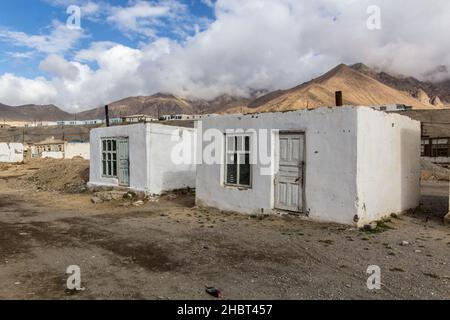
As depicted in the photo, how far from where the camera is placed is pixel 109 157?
50.5 ft

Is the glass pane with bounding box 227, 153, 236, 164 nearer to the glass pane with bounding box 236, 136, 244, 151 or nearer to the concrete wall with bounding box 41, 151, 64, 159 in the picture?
the glass pane with bounding box 236, 136, 244, 151

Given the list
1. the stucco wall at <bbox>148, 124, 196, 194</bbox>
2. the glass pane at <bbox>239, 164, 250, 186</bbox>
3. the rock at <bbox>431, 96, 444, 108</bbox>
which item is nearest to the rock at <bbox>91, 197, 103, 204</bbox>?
the stucco wall at <bbox>148, 124, 196, 194</bbox>

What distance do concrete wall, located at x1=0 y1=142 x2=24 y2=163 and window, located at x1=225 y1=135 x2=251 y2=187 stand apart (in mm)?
33743

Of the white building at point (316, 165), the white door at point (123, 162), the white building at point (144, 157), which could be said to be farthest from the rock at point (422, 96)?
the white door at point (123, 162)

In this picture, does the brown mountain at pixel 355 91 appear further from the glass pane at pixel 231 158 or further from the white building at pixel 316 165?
the glass pane at pixel 231 158

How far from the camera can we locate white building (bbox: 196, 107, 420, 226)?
8.28 m

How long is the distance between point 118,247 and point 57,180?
47.7 ft

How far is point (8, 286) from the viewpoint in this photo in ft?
16.1

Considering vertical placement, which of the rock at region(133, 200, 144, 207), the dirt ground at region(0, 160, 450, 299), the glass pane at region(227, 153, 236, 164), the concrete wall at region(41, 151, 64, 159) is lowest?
the dirt ground at region(0, 160, 450, 299)

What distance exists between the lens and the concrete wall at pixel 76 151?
133ft

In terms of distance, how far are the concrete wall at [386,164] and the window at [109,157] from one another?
10.2 meters

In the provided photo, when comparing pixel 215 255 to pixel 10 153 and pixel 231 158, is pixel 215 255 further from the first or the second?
pixel 10 153

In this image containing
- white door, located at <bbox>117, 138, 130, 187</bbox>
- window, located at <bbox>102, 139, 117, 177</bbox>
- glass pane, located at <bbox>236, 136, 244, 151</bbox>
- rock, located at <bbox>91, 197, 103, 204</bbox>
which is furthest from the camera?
window, located at <bbox>102, 139, 117, 177</bbox>
